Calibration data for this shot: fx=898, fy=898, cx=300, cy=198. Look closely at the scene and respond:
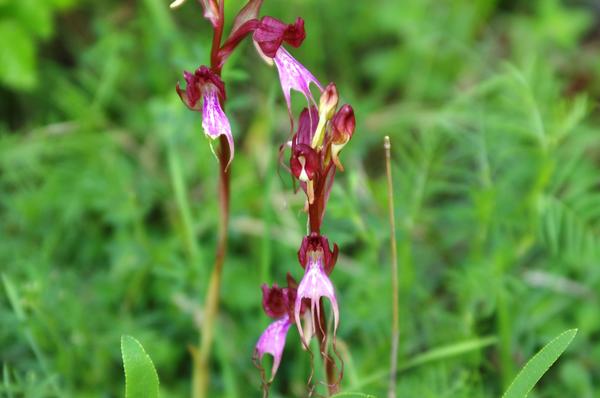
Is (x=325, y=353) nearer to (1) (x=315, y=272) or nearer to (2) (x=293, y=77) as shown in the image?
(1) (x=315, y=272)

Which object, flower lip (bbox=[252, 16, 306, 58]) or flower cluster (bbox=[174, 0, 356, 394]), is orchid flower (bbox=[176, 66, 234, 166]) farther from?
flower lip (bbox=[252, 16, 306, 58])

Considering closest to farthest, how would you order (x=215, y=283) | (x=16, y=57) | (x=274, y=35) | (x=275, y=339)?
(x=274, y=35) → (x=275, y=339) → (x=215, y=283) → (x=16, y=57)

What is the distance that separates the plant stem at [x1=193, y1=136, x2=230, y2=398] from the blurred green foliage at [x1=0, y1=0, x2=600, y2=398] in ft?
0.61

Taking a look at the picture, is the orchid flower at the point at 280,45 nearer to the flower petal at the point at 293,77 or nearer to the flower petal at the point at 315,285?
the flower petal at the point at 293,77

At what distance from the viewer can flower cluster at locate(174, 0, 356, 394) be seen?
1542 mm

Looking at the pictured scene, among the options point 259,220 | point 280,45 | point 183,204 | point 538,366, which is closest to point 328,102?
point 280,45

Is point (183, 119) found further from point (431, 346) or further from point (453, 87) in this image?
point (453, 87)

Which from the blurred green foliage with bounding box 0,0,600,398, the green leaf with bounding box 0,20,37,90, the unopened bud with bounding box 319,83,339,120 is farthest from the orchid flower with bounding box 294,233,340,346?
the green leaf with bounding box 0,20,37,90

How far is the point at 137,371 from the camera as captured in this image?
167cm

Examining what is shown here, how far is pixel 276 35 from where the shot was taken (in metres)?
1.63

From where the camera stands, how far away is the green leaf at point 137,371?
A: 1.66 m

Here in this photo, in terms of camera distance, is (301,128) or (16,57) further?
(16,57)

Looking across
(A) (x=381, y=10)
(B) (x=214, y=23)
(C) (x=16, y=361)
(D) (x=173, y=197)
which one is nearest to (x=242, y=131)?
(D) (x=173, y=197)

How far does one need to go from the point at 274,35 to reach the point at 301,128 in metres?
0.18
